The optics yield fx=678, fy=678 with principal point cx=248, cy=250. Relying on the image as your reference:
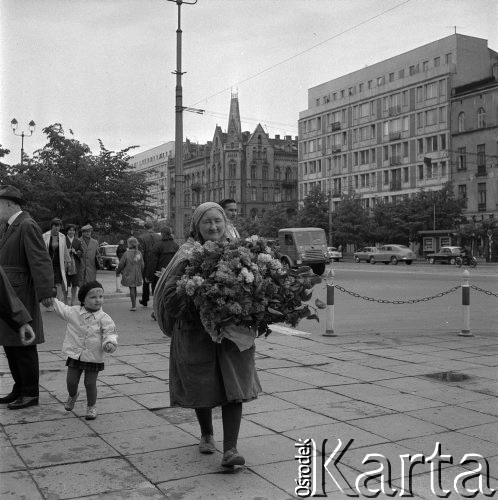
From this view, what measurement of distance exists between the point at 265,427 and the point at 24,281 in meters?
2.48

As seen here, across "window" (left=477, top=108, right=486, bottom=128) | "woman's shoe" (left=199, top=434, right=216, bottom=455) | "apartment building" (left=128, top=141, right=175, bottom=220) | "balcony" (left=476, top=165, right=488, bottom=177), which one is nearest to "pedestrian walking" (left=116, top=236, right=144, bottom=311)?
"woman's shoe" (left=199, top=434, right=216, bottom=455)

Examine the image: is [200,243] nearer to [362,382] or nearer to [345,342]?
[362,382]

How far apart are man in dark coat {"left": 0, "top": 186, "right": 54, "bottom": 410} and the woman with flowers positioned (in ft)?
6.29

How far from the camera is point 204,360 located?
13.7ft

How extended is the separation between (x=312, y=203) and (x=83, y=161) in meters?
47.1

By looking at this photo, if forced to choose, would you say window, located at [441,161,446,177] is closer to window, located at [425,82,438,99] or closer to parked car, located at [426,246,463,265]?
window, located at [425,82,438,99]

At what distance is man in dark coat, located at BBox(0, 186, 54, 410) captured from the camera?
227 inches

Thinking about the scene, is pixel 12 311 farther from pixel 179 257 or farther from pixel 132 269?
pixel 132 269

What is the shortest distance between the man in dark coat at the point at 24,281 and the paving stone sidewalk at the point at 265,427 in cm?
26

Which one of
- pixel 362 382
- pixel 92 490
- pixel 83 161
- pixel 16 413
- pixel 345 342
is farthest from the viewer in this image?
pixel 83 161

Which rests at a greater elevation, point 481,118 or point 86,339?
point 481,118

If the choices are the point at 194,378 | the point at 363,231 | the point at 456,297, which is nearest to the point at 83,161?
the point at 456,297

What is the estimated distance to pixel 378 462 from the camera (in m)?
4.35

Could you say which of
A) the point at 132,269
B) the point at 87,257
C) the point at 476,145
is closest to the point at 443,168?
the point at 476,145
